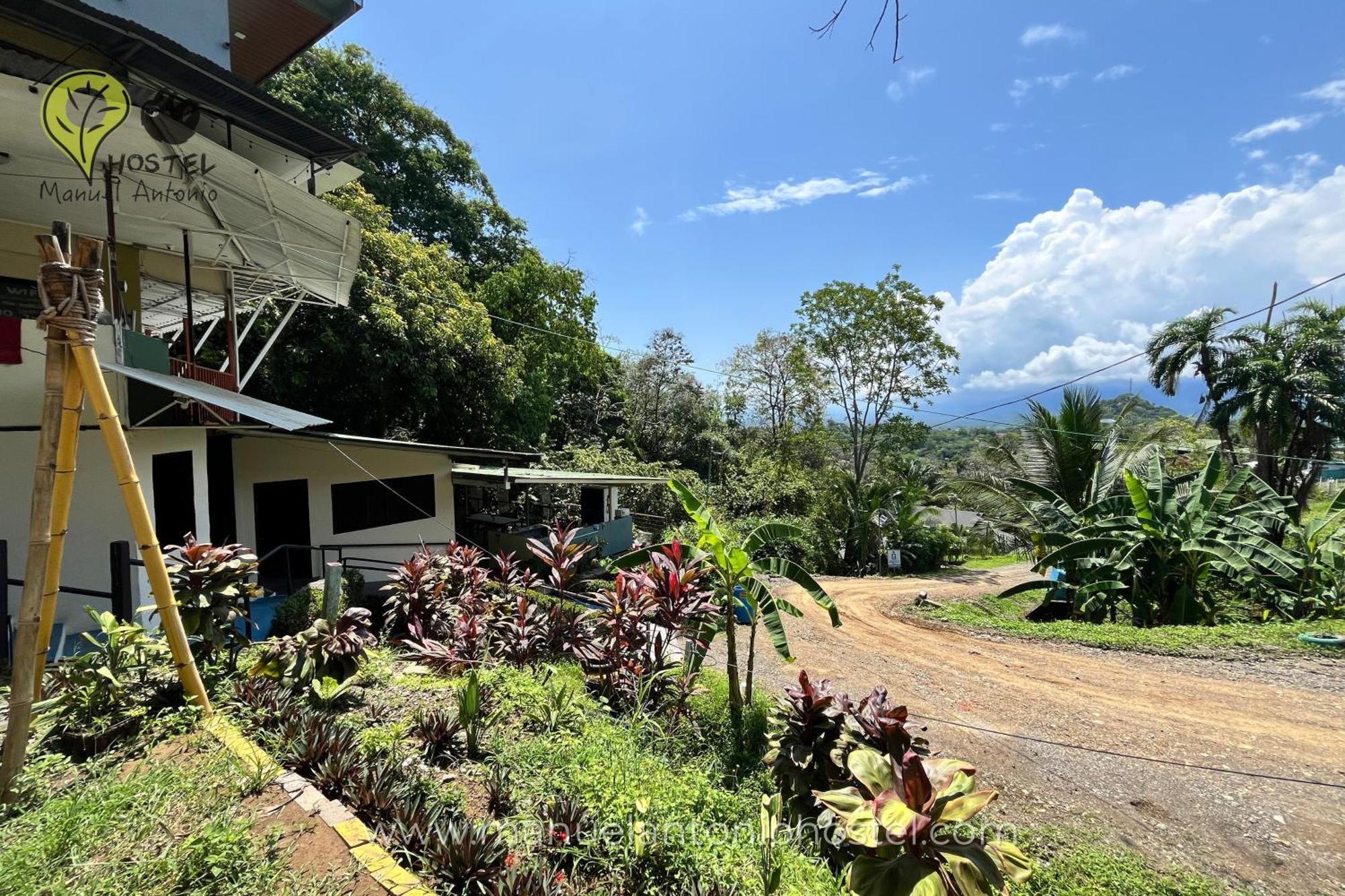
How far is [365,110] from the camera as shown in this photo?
1998 cm

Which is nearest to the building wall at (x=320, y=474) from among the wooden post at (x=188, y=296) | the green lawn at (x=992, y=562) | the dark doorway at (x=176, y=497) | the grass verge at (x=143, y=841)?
the wooden post at (x=188, y=296)

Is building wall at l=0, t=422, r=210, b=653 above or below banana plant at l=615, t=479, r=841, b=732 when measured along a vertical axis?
above

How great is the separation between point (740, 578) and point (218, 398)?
16.9ft

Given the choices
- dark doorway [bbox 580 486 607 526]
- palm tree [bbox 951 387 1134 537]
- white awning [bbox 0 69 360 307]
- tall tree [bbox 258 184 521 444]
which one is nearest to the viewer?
white awning [bbox 0 69 360 307]

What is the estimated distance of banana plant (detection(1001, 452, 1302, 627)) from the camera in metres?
9.67

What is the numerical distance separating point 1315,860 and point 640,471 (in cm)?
1813

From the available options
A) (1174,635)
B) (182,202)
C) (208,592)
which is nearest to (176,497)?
(182,202)

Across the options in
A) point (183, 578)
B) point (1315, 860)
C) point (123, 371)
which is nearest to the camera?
point (183, 578)

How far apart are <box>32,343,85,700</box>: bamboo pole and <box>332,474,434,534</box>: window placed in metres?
7.32

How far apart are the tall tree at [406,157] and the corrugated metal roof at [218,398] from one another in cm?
1485

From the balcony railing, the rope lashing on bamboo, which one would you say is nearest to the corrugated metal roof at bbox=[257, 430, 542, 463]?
the balcony railing

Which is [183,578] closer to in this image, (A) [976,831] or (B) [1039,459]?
(A) [976,831]

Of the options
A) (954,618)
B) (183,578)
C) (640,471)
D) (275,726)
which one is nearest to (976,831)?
(275,726)

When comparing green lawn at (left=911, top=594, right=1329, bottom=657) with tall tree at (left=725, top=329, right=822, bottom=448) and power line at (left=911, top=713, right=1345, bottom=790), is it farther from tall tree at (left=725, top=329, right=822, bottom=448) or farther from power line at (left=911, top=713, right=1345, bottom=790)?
tall tree at (left=725, top=329, right=822, bottom=448)
